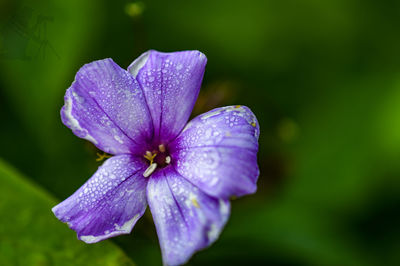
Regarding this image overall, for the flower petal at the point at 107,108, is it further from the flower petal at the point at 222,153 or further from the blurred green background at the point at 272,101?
the blurred green background at the point at 272,101

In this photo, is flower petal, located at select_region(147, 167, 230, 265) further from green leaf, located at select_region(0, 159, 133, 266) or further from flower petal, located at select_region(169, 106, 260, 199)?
green leaf, located at select_region(0, 159, 133, 266)

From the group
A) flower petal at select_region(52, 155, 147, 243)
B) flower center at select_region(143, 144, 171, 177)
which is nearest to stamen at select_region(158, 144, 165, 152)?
flower center at select_region(143, 144, 171, 177)

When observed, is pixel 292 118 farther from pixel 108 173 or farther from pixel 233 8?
pixel 108 173

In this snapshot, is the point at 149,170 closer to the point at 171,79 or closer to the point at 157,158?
the point at 157,158

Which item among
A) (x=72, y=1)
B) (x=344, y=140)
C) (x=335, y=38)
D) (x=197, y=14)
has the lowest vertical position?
(x=344, y=140)

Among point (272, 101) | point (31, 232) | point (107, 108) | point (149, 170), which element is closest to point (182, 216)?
point (149, 170)

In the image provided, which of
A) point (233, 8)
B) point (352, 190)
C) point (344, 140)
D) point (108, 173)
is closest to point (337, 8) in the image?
point (233, 8)
